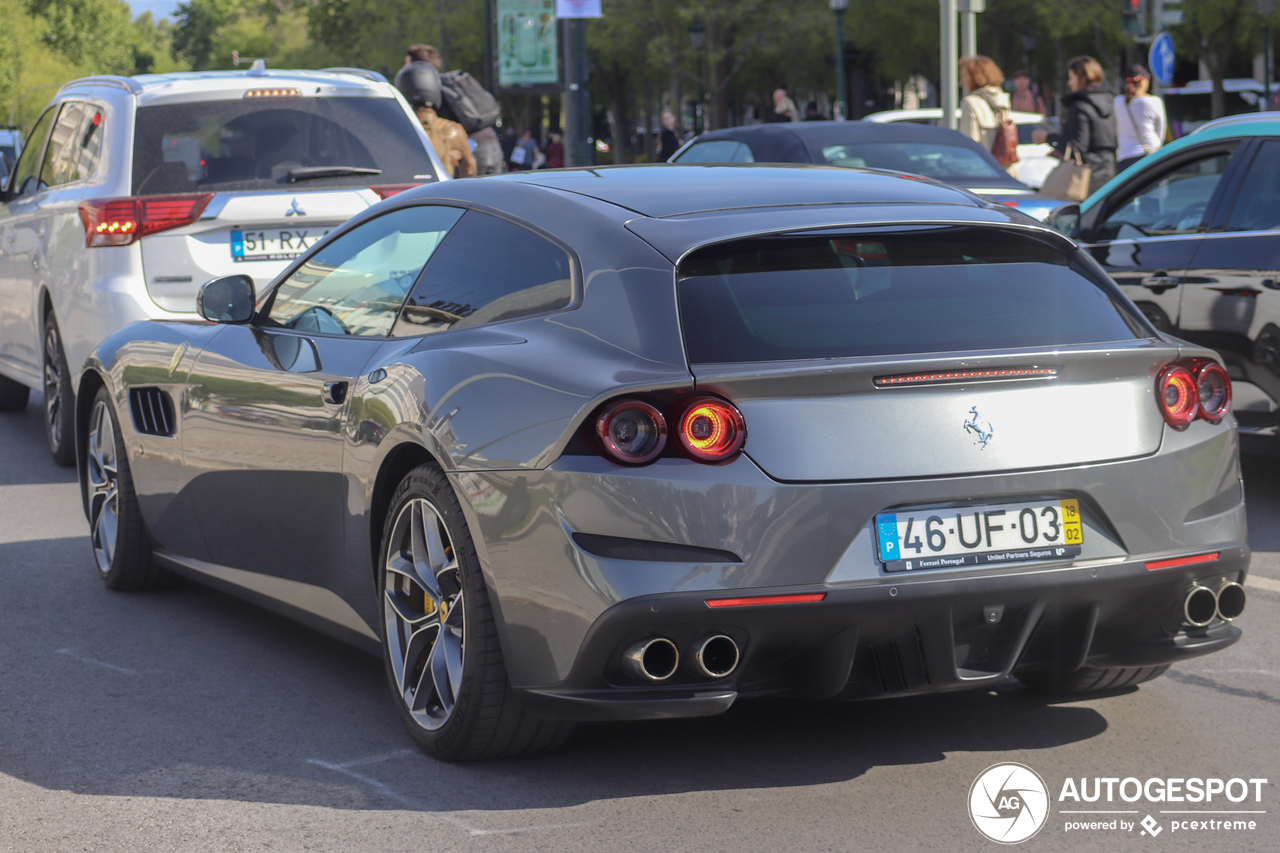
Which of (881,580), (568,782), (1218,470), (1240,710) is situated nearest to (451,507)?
(568,782)

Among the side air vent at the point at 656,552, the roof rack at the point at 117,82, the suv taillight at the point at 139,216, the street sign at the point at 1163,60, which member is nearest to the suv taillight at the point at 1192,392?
the side air vent at the point at 656,552

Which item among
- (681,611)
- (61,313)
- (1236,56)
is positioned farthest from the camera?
(1236,56)

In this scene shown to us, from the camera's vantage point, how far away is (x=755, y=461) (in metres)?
3.72

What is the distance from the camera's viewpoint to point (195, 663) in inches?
212

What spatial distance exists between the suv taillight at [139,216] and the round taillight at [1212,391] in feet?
18.1

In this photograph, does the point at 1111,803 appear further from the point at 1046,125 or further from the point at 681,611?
the point at 1046,125

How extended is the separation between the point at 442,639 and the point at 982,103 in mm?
11787

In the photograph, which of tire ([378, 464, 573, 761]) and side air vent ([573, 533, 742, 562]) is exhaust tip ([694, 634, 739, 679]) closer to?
side air vent ([573, 533, 742, 562])

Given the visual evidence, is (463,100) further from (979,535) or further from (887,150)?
(979,535)

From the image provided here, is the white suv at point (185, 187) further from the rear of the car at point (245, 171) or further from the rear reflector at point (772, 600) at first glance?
the rear reflector at point (772, 600)

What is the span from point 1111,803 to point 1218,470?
0.82 meters

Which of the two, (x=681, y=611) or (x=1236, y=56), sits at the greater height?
(x=1236, y=56)

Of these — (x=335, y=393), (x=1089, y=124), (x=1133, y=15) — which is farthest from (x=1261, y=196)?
(x=1133, y=15)

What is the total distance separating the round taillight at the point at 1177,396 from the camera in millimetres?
4066
